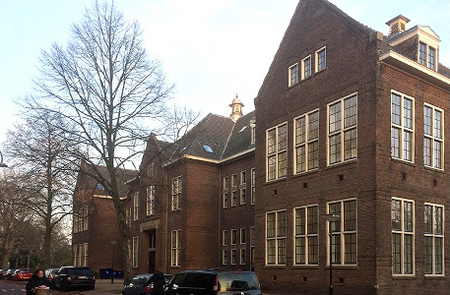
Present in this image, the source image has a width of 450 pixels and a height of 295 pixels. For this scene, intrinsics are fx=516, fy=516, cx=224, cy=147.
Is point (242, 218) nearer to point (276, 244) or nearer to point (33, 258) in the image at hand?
point (276, 244)

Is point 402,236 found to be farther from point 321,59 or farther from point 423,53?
point 321,59

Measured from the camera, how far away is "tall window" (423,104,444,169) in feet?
75.9

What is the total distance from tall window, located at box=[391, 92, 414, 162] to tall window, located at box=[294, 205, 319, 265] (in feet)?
15.2

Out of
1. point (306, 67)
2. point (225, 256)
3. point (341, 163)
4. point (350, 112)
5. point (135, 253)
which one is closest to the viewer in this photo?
point (341, 163)

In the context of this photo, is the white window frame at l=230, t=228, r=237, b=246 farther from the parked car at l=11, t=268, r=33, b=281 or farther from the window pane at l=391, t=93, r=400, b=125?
the parked car at l=11, t=268, r=33, b=281

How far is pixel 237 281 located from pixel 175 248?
25227 millimetres

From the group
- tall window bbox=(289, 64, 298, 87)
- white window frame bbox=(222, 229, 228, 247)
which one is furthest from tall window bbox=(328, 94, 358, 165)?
white window frame bbox=(222, 229, 228, 247)

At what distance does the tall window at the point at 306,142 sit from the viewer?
81.5 ft

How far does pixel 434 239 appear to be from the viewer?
22.5 metres

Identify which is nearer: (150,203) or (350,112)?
(350,112)

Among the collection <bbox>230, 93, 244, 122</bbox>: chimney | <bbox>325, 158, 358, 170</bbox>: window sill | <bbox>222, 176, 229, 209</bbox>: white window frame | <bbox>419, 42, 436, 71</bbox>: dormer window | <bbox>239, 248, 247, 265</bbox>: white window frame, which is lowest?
<bbox>239, 248, 247, 265</bbox>: white window frame

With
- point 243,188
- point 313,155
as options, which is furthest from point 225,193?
point 313,155

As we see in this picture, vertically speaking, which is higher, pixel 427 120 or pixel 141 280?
pixel 427 120

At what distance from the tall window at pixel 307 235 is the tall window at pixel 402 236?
12.7ft
